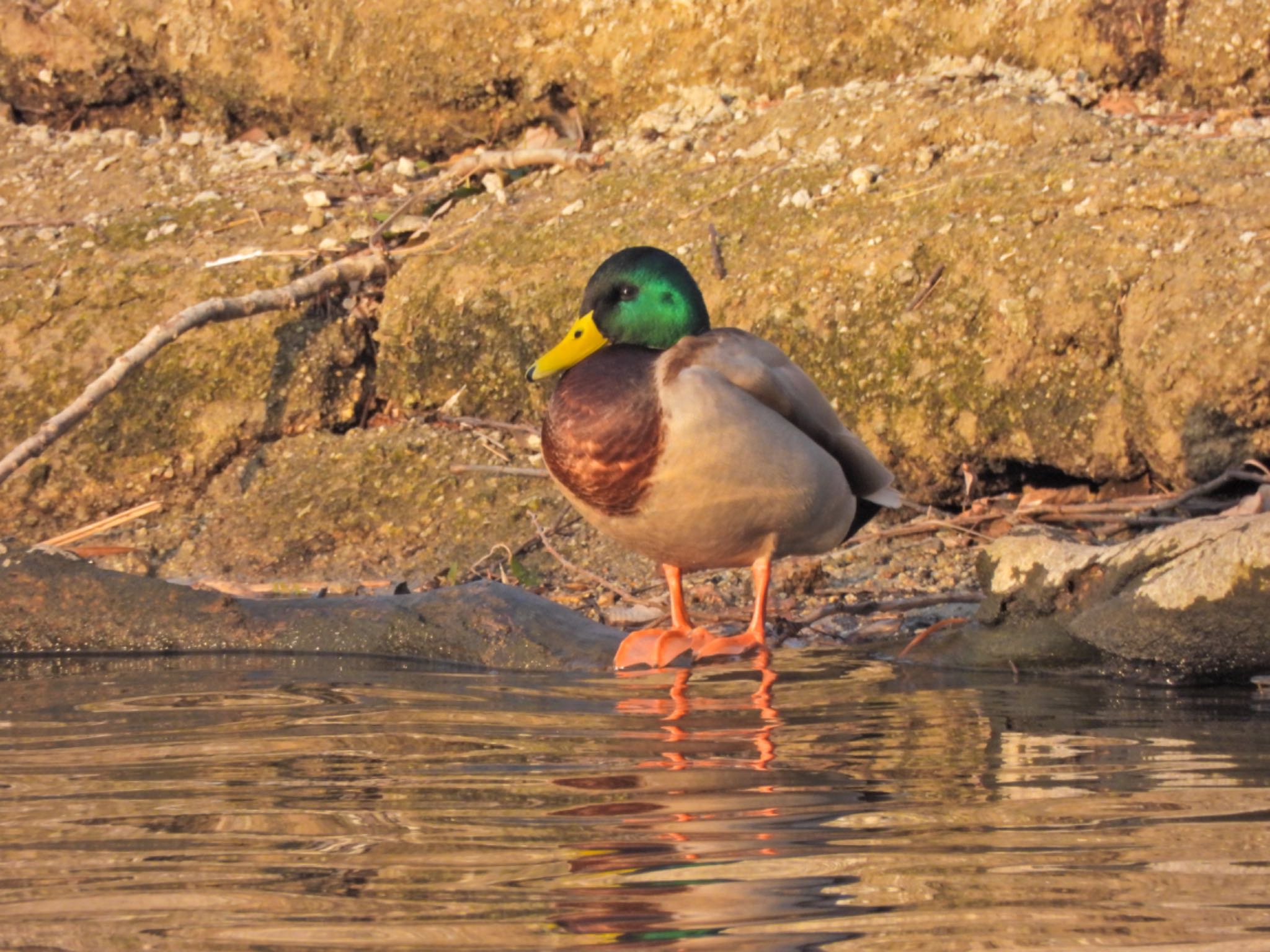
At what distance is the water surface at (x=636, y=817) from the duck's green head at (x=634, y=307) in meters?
1.02

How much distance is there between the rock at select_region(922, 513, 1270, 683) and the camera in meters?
3.65

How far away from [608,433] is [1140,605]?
1300 mm

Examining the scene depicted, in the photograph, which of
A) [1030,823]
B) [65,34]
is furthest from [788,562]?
[65,34]

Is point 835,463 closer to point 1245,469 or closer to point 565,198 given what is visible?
point 1245,469

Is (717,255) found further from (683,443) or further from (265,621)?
(265,621)

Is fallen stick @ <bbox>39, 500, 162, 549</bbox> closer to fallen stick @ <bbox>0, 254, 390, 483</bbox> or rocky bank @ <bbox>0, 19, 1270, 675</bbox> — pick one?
rocky bank @ <bbox>0, 19, 1270, 675</bbox>

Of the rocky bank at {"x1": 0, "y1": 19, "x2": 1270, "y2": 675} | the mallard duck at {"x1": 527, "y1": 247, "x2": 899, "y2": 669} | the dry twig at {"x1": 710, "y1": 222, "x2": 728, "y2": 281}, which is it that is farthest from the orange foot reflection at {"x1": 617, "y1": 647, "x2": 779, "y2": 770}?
the dry twig at {"x1": 710, "y1": 222, "x2": 728, "y2": 281}

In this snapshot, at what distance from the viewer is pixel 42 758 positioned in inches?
116

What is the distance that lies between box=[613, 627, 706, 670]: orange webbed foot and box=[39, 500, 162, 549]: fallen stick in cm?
287

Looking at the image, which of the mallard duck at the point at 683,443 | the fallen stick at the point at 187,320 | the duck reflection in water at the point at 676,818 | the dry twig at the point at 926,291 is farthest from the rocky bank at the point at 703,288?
the duck reflection in water at the point at 676,818

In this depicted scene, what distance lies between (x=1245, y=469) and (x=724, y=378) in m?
2.11

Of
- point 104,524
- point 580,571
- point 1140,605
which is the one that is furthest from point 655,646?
point 104,524

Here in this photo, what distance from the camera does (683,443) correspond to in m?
3.93

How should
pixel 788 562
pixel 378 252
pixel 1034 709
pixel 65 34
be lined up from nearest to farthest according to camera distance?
1. pixel 1034 709
2. pixel 788 562
3. pixel 378 252
4. pixel 65 34
